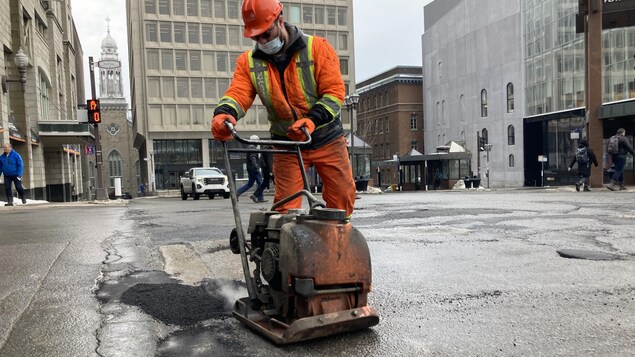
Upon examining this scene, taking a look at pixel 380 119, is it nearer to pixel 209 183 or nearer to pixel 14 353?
pixel 209 183

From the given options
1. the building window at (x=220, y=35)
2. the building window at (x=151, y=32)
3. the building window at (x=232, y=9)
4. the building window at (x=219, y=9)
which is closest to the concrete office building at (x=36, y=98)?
the building window at (x=151, y=32)

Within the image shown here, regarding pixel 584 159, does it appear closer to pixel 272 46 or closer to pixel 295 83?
pixel 295 83

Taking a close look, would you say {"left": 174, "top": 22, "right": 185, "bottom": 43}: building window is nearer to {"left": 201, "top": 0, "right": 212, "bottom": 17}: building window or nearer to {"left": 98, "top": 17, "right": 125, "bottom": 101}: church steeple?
{"left": 201, "top": 0, "right": 212, "bottom": 17}: building window

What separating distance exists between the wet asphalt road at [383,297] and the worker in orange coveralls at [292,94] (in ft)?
2.86

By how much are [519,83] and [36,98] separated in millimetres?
39023

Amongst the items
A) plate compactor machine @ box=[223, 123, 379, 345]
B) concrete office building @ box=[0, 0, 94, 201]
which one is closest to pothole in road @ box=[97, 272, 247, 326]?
plate compactor machine @ box=[223, 123, 379, 345]

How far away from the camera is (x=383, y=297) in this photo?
3312mm

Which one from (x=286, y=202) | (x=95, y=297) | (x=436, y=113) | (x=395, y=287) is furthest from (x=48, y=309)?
(x=436, y=113)

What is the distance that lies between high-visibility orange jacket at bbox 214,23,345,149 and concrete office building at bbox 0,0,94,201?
61.7 ft

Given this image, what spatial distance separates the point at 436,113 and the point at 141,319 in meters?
61.9

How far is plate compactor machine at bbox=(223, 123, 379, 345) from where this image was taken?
2.38 metres

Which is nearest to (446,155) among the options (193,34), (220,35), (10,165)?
(220,35)

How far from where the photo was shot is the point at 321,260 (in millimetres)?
2398

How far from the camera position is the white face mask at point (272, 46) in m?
3.04
